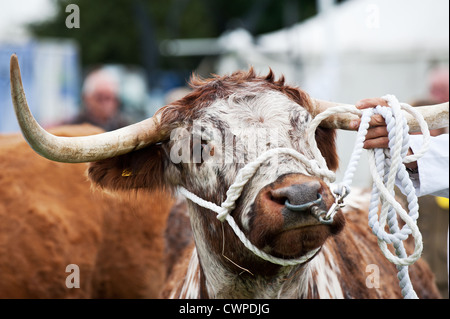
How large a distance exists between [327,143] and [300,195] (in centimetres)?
80

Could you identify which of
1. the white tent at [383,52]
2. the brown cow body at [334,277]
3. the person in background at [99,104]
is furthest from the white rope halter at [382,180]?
the white tent at [383,52]

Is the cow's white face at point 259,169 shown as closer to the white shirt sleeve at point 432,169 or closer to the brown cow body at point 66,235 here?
the white shirt sleeve at point 432,169

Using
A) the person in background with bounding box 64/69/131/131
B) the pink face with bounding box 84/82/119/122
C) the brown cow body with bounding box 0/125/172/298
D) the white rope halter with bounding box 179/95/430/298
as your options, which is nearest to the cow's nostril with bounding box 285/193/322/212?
the white rope halter with bounding box 179/95/430/298

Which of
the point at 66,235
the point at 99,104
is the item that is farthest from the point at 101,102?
the point at 66,235

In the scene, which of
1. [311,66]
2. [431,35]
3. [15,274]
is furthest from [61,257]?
[311,66]

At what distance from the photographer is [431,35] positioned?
11.0 metres

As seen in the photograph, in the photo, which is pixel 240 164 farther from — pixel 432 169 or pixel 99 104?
pixel 99 104

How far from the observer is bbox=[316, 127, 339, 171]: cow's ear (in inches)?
116

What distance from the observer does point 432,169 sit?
2854 mm

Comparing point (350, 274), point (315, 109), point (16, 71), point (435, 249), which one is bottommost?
point (435, 249)

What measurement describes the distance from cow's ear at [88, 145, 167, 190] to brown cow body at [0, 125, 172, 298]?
0.91m

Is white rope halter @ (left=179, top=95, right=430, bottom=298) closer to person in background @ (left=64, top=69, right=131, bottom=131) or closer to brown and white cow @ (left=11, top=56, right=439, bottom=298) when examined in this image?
brown and white cow @ (left=11, top=56, right=439, bottom=298)
